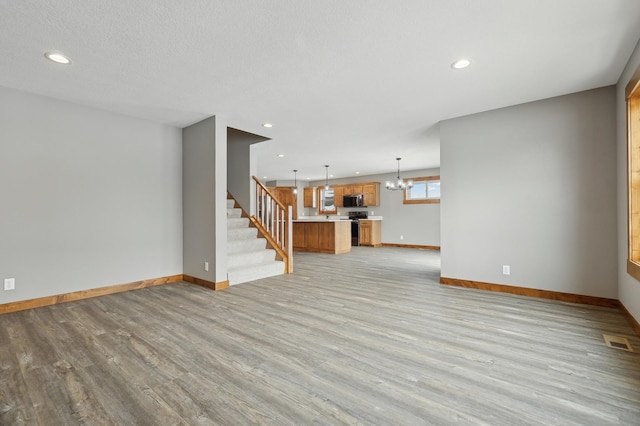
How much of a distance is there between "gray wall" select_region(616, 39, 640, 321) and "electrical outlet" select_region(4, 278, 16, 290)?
6224 mm

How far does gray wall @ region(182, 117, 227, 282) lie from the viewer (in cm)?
415

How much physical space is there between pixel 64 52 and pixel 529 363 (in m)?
4.40

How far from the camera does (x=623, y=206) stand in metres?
2.99

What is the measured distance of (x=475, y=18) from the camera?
2082 mm

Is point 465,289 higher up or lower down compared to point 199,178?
lower down

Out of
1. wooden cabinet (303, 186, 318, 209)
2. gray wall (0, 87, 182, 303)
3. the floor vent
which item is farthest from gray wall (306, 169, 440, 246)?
gray wall (0, 87, 182, 303)

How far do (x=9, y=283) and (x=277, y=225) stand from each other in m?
3.57

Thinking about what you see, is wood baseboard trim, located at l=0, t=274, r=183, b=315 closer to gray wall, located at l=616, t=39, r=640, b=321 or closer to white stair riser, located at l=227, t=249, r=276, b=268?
white stair riser, located at l=227, t=249, r=276, b=268

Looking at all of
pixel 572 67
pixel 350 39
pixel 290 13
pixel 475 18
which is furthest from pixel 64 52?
pixel 572 67

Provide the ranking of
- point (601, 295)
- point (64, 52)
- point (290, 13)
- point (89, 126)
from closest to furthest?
point (290, 13) < point (64, 52) < point (601, 295) < point (89, 126)

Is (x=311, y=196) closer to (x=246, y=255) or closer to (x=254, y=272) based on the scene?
(x=246, y=255)

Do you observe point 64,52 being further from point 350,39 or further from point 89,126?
point 350,39

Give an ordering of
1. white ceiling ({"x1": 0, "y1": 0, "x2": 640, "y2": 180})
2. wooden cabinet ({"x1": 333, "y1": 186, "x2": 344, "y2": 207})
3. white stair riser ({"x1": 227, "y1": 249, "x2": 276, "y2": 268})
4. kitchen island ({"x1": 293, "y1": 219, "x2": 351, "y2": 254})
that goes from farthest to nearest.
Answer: wooden cabinet ({"x1": 333, "y1": 186, "x2": 344, "y2": 207}) → kitchen island ({"x1": 293, "y1": 219, "x2": 351, "y2": 254}) → white stair riser ({"x1": 227, "y1": 249, "x2": 276, "y2": 268}) → white ceiling ({"x1": 0, "y1": 0, "x2": 640, "y2": 180})

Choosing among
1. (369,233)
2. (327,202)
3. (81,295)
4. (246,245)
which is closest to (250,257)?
(246,245)
